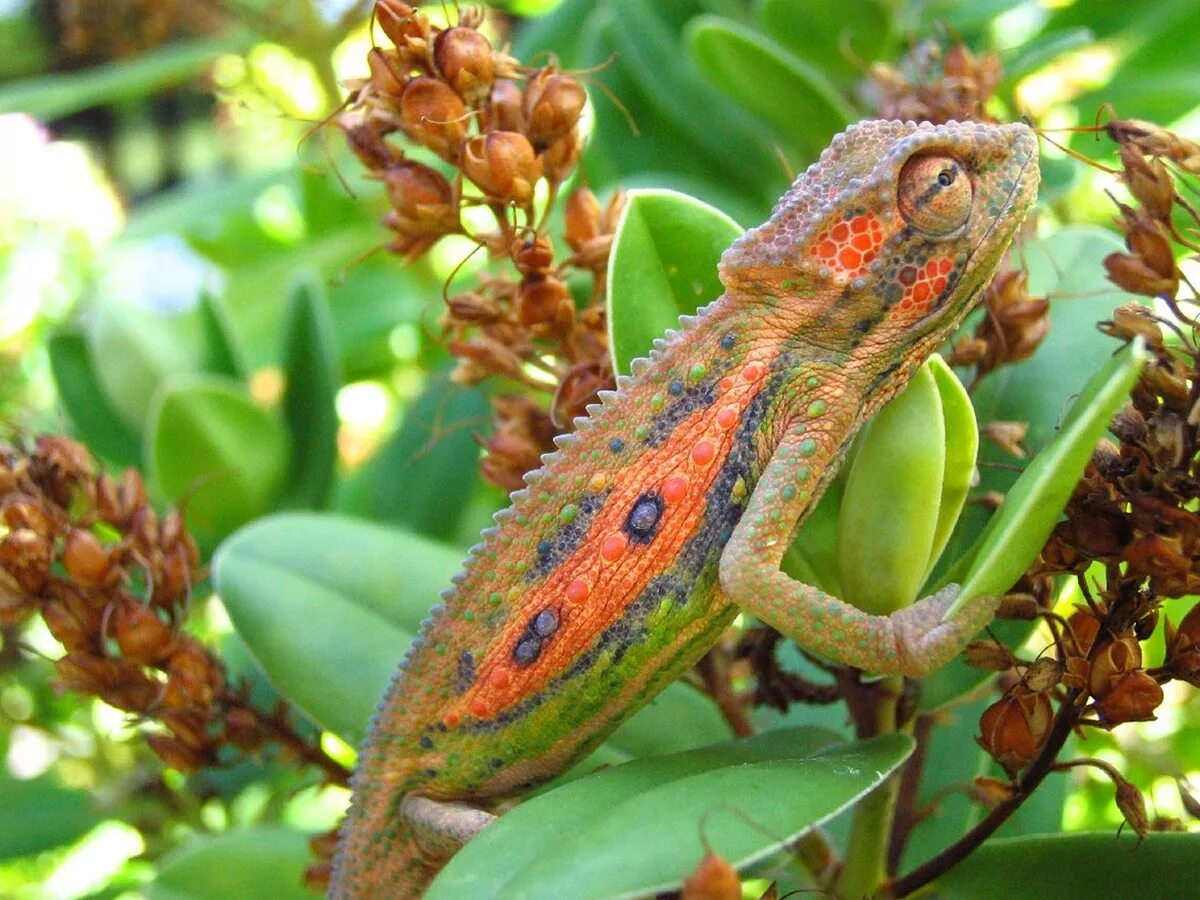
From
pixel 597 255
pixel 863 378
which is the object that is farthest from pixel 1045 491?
pixel 597 255

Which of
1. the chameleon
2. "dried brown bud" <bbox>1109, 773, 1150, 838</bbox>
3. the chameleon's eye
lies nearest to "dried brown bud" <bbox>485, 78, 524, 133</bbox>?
the chameleon

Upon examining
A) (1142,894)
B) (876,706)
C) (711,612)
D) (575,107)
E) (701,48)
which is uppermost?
(701,48)

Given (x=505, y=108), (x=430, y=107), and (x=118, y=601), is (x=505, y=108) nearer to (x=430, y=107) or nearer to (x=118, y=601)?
(x=430, y=107)

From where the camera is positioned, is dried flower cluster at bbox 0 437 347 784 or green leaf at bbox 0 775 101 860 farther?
green leaf at bbox 0 775 101 860

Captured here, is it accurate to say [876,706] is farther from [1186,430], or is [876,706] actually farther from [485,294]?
[485,294]

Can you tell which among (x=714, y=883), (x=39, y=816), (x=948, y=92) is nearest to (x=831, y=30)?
(x=948, y=92)

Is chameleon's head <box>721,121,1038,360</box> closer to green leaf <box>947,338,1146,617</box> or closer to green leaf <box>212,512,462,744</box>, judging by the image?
green leaf <box>947,338,1146,617</box>
